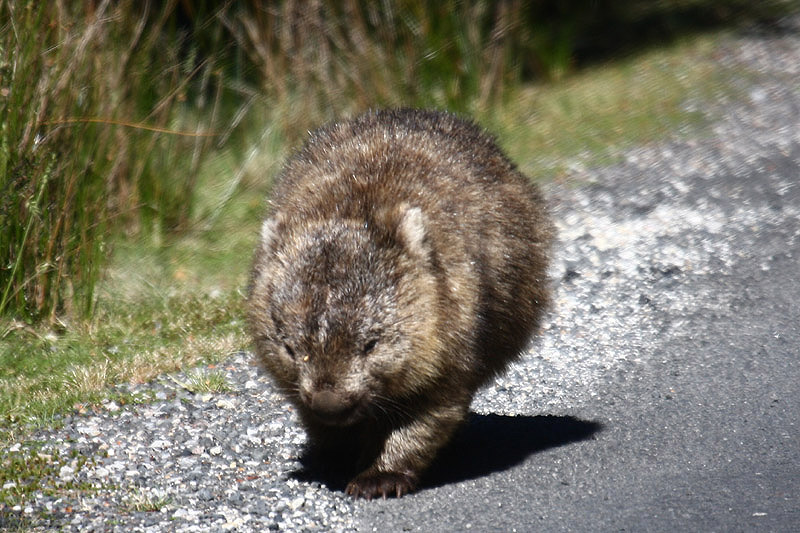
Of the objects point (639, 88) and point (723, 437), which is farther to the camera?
point (639, 88)

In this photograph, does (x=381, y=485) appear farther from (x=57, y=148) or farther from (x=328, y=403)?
(x=57, y=148)

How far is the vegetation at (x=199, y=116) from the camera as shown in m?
6.82

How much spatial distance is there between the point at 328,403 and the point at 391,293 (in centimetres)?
59

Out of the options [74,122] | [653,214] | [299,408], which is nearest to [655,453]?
[299,408]

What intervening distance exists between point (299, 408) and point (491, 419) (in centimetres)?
126

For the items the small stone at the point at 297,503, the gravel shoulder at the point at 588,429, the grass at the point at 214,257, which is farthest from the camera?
the grass at the point at 214,257

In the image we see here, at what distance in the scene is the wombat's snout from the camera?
4.59 m

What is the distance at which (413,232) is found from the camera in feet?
16.2

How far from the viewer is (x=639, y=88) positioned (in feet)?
40.0

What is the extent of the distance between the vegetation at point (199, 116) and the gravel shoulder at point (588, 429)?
0.56m

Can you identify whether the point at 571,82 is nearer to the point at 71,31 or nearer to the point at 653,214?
the point at 653,214

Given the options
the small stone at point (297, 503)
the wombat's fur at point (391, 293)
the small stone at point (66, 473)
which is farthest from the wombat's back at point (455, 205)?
the small stone at point (66, 473)

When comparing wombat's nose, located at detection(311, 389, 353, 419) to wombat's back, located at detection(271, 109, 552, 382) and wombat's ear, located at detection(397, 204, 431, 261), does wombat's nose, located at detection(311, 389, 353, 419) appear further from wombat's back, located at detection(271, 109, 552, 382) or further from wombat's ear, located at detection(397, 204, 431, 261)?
wombat's ear, located at detection(397, 204, 431, 261)

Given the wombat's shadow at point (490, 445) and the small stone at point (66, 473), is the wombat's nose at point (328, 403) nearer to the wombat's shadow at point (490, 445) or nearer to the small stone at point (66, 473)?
the wombat's shadow at point (490, 445)
